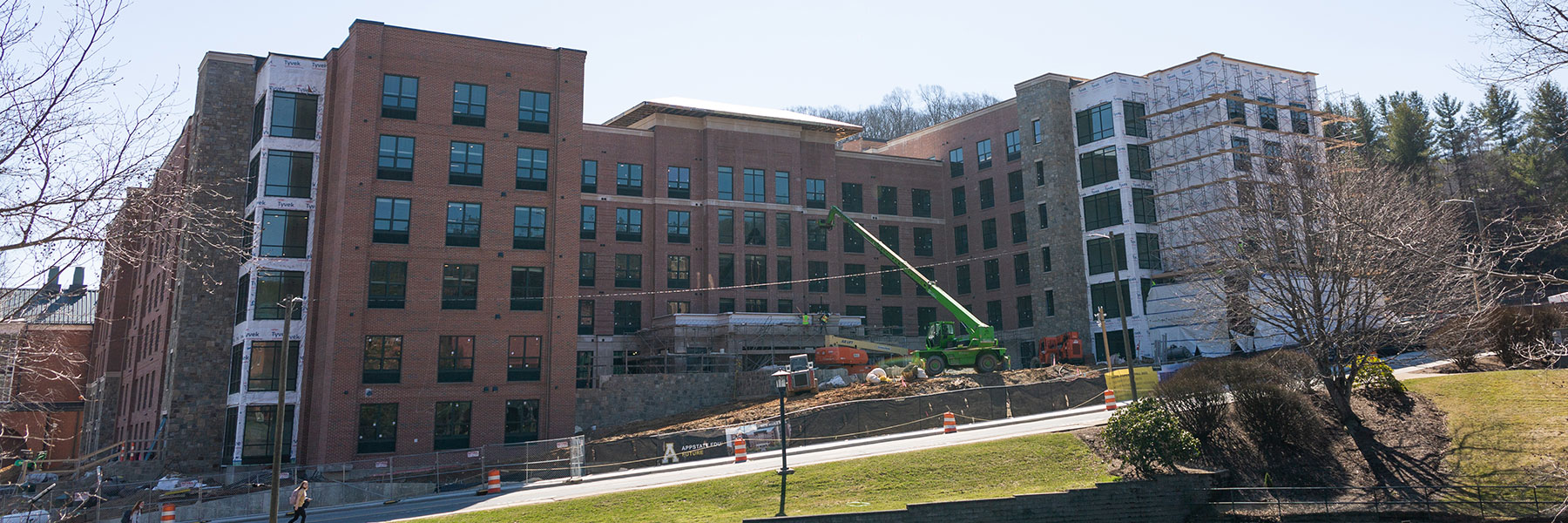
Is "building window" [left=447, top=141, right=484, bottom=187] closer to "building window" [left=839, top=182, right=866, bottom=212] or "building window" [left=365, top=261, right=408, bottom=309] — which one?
"building window" [left=365, top=261, right=408, bottom=309]

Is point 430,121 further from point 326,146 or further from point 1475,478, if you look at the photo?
point 1475,478

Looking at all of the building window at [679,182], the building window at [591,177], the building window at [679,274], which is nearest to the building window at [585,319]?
the building window at [679,274]

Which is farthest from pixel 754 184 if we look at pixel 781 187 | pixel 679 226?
pixel 679 226

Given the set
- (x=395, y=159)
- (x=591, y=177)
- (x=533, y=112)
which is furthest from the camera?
(x=591, y=177)

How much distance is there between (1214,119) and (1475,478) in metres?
43.6

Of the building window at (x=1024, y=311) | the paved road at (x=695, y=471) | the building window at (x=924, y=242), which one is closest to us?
the paved road at (x=695, y=471)

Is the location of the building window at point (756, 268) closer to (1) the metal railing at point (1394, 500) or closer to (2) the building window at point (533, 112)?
(2) the building window at point (533, 112)

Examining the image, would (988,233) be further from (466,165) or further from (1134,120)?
(466,165)

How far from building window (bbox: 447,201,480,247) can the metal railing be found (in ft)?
119

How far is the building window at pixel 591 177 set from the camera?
65.6 meters

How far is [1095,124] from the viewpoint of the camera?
68.5 metres

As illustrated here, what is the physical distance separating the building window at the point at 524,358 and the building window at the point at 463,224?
17.1 ft

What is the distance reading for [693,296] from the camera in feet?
219

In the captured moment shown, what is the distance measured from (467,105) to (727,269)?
23.1m
